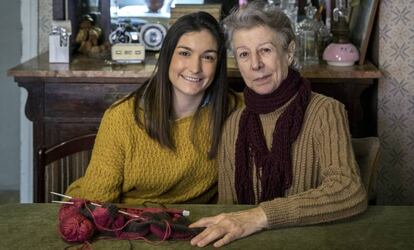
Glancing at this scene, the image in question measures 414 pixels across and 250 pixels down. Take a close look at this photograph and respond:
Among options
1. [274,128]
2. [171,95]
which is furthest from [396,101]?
[171,95]

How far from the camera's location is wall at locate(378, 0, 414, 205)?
8.69 feet

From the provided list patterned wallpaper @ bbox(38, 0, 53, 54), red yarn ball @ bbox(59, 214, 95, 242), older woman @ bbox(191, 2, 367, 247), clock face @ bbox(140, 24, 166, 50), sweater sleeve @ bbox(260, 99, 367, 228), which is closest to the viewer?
red yarn ball @ bbox(59, 214, 95, 242)

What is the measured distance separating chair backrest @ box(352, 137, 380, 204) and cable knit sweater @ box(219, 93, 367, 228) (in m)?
0.17

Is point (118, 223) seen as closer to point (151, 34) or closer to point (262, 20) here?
point (262, 20)

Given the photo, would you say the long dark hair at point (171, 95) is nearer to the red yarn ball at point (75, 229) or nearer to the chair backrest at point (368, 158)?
the chair backrest at point (368, 158)

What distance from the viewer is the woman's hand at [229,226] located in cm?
155

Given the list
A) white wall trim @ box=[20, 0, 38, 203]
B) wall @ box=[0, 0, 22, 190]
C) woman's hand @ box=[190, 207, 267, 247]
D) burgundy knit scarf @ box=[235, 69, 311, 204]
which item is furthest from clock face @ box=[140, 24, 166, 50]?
woman's hand @ box=[190, 207, 267, 247]

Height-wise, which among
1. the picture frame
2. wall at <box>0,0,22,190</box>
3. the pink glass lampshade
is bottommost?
wall at <box>0,0,22,190</box>

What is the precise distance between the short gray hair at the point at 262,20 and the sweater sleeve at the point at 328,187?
232 mm

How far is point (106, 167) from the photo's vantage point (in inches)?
77.5

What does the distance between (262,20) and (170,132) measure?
423 mm

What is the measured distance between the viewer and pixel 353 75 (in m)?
2.63

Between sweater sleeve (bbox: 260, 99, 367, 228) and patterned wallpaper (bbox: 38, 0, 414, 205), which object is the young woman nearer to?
sweater sleeve (bbox: 260, 99, 367, 228)

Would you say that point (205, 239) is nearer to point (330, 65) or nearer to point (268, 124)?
point (268, 124)
